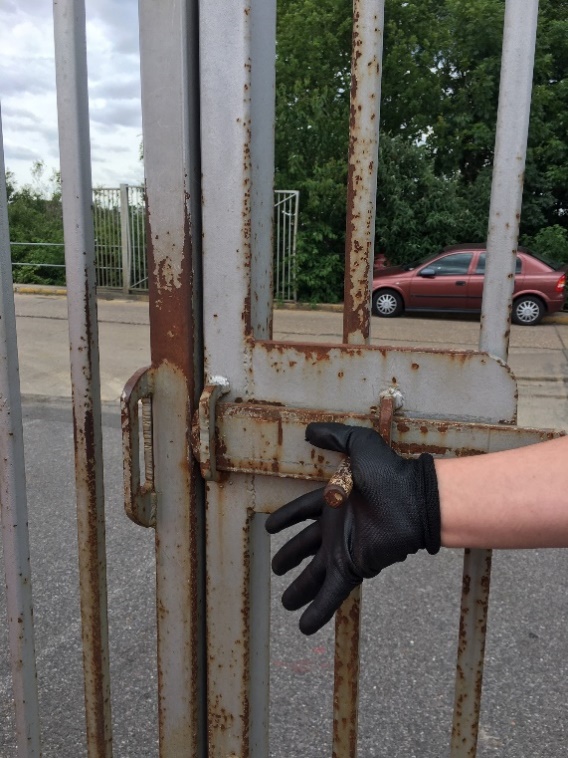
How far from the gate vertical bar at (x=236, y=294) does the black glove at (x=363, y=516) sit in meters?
0.15

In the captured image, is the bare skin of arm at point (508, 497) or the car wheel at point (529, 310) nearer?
the bare skin of arm at point (508, 497)

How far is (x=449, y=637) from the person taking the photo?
2.91 metres

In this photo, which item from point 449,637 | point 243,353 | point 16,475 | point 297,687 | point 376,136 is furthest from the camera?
point 449,637

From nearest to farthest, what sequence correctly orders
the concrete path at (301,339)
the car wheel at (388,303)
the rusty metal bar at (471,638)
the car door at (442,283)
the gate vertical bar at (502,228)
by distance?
the gate vertical bar at (502,228) < the rusty metal bar at (471,638) < the concrete path at (301,339) < the car door at (442,283) < the car wheel at (388,303)

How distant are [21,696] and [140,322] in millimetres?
10166

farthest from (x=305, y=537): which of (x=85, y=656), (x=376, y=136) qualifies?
(x=376, y=136)

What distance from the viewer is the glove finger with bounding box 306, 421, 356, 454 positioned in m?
1.07

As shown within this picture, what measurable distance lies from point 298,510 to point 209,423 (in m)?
0.20

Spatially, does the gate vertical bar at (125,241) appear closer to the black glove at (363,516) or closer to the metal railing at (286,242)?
the metal railing at (286,242)

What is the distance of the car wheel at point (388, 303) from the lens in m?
11.4

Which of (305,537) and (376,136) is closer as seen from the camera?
(376,136)

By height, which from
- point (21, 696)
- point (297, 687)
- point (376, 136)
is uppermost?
point (376, 136)

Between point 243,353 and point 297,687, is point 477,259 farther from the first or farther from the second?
point 243,353

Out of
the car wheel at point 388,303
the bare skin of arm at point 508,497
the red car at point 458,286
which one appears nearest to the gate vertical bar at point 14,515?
the bare skin of arm at point 508,497
